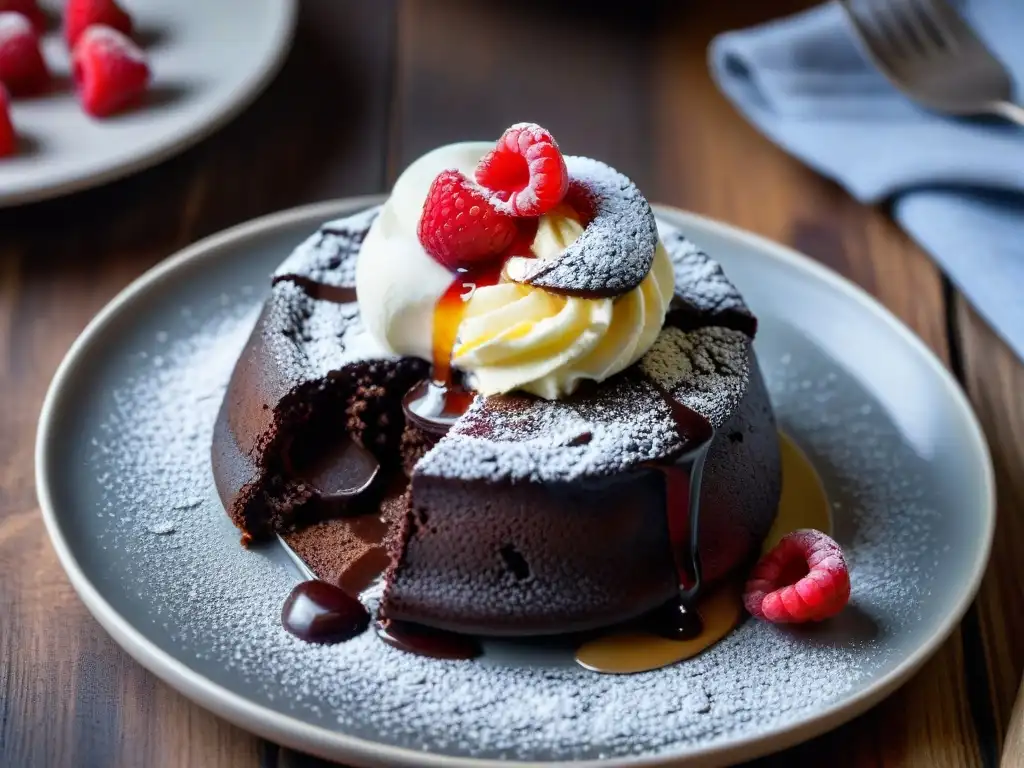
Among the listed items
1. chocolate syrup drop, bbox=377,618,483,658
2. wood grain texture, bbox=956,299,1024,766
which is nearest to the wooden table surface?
wood grain texture, bbox=956,299,1024,766

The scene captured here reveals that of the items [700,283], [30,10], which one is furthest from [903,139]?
[30,10]

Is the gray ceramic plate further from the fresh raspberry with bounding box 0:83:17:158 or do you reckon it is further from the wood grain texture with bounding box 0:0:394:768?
the fresh raspberry with bounding box 0:83:17:158

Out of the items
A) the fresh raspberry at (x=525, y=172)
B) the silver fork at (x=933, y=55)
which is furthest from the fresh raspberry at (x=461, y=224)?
the silver fork at (x=933, y=55)

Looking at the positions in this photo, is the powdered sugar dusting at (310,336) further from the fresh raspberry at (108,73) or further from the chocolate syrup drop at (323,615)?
the fresh raspberry at (108,73)

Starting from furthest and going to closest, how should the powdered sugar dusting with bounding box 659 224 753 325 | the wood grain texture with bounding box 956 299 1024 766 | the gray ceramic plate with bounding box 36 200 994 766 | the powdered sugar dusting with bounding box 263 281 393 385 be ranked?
the powdered sugar dusting with bounding box 659 224 753 325 < the powdered sugar dusting with bounding box 263 281 393 385 < the wood grain texture with bounding box 956 299 1024 766 < the gray ceramic plate with bounding box 36 200 994 766

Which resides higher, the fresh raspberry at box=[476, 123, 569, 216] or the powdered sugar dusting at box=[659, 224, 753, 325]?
the fresh raspberry at box=[476, 123, 569, 216]

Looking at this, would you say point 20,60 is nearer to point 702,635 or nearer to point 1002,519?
point 702,635
